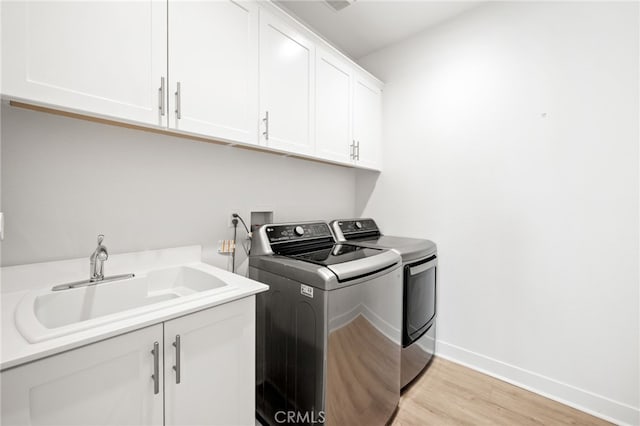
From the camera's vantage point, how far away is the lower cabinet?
0.69m

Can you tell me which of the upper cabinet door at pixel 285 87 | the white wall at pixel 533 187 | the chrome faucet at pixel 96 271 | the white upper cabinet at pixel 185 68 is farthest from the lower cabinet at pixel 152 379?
the white wall at pixel 533 187

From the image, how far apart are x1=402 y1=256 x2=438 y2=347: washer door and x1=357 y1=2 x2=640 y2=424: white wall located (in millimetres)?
244

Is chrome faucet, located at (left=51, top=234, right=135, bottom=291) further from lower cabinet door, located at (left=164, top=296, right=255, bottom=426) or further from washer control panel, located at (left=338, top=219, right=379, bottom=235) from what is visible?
washer control panel, located at (left=338, top=219, right=379, bottom=235)

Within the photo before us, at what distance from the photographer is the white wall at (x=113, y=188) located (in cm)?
109

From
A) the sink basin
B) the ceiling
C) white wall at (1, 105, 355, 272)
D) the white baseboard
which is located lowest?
the white baseboard

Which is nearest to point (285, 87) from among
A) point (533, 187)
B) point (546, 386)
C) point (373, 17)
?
point (373, 17)

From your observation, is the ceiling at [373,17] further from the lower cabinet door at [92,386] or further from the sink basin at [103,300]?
the lower cabinet door at [92,386]

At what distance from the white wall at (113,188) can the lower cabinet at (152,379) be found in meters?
0.66

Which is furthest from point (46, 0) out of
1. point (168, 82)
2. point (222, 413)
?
point (222, 413)

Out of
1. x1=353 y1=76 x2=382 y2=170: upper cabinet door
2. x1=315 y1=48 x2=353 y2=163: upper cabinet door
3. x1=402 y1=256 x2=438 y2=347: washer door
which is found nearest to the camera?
x1=402 y1=256 x2=438 y2=347: washer door

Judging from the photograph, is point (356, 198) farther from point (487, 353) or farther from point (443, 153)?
point (487, 353)

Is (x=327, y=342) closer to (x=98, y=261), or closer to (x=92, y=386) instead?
(x=92, y=386)

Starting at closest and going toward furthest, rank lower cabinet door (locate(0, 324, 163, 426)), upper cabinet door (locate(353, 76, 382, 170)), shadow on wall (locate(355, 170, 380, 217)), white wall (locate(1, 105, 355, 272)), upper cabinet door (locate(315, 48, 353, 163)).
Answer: lower cabinet door (locate(0, 324, 163, 426)) < white wall (locate(1, 105, 355, 272)) < upper cabinet door (locate(315, 48, 353, 163)) < upper cabinet door (locate(353, 76, 382, 170)) < shadow on wall (locate(355, 170, 380, 217))

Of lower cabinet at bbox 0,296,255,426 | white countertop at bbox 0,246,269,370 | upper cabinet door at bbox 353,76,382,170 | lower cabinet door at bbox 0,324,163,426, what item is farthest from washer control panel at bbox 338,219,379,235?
lower cabinet door at bbox 0,324,163,426
